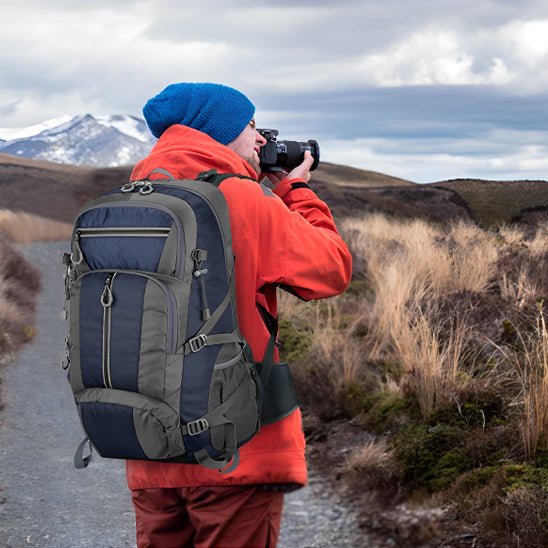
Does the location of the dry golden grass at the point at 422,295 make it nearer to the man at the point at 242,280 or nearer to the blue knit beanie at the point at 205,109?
the man at the point at 242,280

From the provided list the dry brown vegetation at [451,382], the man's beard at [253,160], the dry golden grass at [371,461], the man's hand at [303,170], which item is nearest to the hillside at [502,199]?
the dry brown vegetation at [451,382]

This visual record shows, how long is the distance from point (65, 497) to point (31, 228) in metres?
11.4

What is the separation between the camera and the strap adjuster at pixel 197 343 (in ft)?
6.28

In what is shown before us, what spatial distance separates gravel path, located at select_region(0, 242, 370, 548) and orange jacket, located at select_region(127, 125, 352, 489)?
1.89m

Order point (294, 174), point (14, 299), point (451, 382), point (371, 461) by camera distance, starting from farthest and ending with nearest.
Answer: point (14, 299), point (451, 382), point (371, 461), point (294, 174)

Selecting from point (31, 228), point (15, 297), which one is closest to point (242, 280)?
point (15, 297)

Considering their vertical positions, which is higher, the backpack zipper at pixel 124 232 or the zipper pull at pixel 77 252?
the backpack zipper at pixel 124 232

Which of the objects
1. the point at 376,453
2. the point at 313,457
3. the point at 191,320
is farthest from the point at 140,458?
the point at 313,457

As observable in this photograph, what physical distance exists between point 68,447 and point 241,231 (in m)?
3.77

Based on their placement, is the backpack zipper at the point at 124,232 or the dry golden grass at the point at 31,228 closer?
the backpack zipper at the point at 124,232

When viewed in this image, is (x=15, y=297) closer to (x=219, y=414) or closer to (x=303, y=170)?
(x=303, y=170)

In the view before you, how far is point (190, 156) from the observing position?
2.12 meters

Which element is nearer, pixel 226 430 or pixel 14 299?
pixel 226 430

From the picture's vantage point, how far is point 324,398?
550cm
